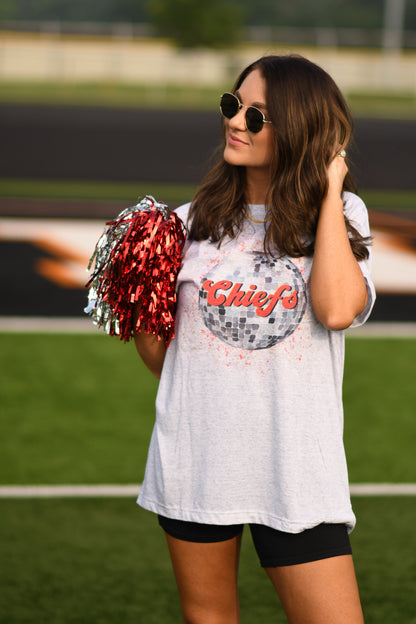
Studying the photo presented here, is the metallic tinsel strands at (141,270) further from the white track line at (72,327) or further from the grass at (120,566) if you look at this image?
the white track line at (72,327)

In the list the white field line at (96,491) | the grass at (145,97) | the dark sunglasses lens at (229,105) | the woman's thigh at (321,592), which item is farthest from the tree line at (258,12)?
the woman's thigh at (321,592)

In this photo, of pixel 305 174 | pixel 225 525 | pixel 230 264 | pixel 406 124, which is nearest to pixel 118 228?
pixel 230 264

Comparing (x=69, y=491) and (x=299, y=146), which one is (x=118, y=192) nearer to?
(x=69, y=491)

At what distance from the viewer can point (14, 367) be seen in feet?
21.6

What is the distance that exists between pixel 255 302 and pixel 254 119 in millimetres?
413

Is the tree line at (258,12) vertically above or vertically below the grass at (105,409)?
below

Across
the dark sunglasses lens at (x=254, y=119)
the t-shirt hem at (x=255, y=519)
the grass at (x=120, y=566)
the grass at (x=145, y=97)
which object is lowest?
the grass at (x=145, y=97)

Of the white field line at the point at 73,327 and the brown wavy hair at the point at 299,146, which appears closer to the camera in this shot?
the brown wavy hair at the point at 299,146

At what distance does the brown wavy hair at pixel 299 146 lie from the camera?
2193mm

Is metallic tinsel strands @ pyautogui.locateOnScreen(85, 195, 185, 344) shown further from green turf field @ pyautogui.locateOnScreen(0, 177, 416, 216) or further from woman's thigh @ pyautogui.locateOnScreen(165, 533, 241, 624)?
green turf field @ pyautogui.locateOnScreen(0, 177, 416, 216)

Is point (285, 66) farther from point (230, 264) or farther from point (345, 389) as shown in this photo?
point (345, 389)

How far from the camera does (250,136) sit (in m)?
2.25

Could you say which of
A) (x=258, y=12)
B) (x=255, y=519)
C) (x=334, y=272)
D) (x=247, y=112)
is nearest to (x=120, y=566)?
(x=255, y=519)

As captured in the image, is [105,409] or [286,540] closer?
[286,540]
